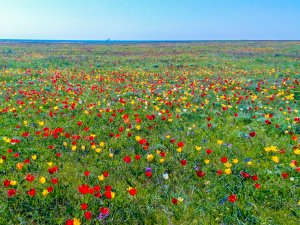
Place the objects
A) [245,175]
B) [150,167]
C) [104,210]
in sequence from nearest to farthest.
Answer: [104,210] → [245,175] → [150,167]

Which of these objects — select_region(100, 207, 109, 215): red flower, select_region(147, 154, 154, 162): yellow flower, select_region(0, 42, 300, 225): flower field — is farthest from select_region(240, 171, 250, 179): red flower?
select_region(100, 207, 109, 215): red flower

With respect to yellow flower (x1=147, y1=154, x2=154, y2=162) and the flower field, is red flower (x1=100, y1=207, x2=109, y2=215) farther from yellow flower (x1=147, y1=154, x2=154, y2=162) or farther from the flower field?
→ yellow flower (x1=147, y1=154, x2=154, y2=162)

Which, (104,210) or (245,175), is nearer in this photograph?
(104,210)

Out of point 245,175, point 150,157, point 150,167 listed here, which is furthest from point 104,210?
point 245,175

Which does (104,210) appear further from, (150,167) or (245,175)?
(245,175)

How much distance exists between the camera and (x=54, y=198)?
4.50m

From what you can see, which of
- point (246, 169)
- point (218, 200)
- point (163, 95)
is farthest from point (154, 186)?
point (163, 95)

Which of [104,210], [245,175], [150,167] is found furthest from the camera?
[150,167]

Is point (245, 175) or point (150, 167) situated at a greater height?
point (245, 175)

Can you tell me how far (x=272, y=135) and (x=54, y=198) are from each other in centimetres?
519

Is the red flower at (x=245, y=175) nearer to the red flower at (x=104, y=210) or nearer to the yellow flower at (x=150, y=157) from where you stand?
the yellow flower at (x=150, y=157)

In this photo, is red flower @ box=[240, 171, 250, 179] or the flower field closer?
the flower field

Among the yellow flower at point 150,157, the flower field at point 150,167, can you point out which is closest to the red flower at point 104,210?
the flower field at point 150,167

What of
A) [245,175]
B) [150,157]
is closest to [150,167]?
[150,157]
